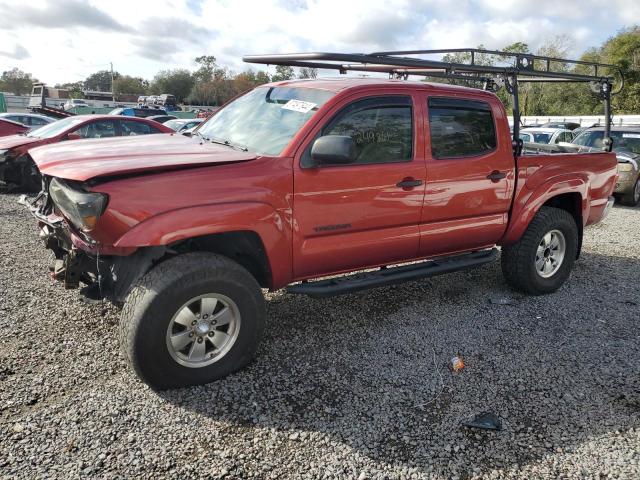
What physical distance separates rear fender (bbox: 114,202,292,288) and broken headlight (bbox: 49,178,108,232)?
19 centimetres

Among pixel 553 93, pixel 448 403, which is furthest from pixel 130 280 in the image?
pixel 553 93

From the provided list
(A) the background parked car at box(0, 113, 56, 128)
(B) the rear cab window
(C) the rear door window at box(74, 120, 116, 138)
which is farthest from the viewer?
(A) the background parked car at box(0, 113, 56, 128)

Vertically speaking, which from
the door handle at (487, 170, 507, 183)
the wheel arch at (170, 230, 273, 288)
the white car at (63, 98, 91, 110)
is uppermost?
the white car at (63, 98, 91, 110)

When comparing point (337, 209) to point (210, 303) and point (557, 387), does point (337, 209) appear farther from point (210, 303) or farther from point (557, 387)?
point (557, 387)

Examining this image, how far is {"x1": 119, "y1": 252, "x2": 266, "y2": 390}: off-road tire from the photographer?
2.83m

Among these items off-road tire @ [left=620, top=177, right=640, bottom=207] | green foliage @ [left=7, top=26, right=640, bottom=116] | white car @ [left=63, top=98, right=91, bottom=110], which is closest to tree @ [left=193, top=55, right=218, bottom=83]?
green foliage @ [left=7, top=26, right=640, bottom=116]

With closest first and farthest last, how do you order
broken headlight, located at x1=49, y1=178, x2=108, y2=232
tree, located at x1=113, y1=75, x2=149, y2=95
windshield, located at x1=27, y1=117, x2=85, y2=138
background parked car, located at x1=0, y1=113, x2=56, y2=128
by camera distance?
broken headlight, located at x1=49, y1=178, x2=108, y2=232
windshield, located at x1=27, y1=117, x2=85, y2=138
background parked car, located at x1=0, y1=113, x2=56, y2=128
tree, located at x1=113, y1=75, x2=149, y2=95

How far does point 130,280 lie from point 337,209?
57.2 inches

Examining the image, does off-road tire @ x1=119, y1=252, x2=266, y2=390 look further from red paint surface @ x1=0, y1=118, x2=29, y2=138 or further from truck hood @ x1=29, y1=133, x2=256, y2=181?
red paint surface @ x1=0, y1=118, x2=29, y2=138

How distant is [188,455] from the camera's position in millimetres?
2514

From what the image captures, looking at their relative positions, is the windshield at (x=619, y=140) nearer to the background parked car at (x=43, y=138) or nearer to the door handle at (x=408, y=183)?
the door handle at (x=408, y=183)

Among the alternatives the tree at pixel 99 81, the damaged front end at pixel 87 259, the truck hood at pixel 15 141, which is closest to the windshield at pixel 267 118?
the damaged front end at pixel 87 259

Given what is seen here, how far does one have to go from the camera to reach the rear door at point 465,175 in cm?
392

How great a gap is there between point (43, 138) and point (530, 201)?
26.5 ft
